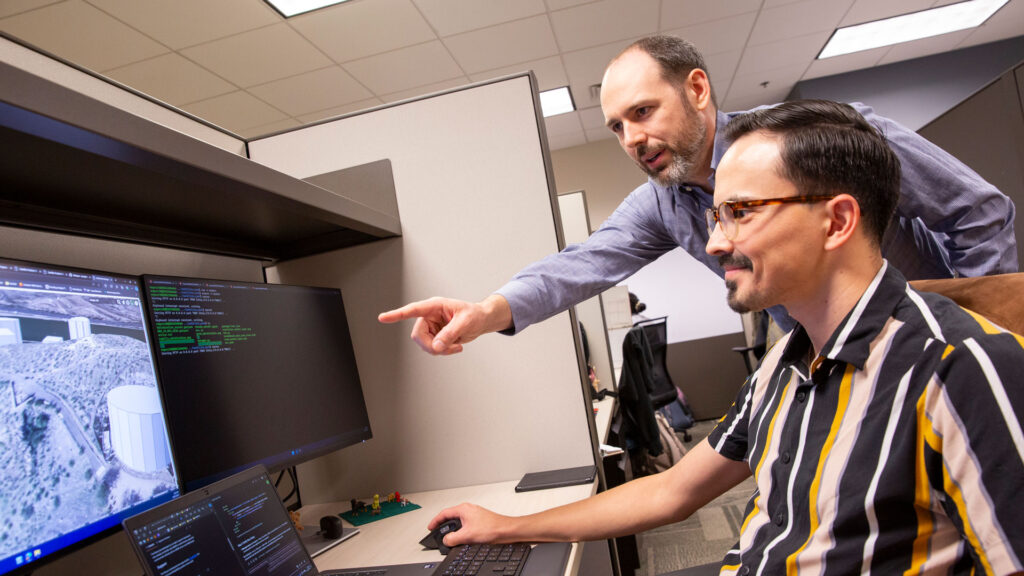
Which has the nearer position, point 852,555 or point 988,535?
point 988,535

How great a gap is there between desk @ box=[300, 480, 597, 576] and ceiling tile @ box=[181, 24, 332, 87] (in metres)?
2.79

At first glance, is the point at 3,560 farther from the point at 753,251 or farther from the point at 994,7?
the point at 994,7

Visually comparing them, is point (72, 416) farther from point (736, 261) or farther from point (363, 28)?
point (363, 28)

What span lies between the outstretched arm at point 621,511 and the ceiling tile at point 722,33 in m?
3.39

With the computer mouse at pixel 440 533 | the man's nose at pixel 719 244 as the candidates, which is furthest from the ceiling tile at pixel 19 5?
the man's nose at pixel 719 244

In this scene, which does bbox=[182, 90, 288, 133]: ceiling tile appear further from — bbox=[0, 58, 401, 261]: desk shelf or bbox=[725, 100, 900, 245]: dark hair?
bbox=[725, 100, 900, 245]: dark hair

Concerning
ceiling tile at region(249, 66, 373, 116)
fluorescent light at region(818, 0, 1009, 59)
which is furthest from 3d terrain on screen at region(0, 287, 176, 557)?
fluorescent light at region(818, 0, 1009, 59)

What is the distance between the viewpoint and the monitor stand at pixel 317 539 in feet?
3.60

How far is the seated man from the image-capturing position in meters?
0.59

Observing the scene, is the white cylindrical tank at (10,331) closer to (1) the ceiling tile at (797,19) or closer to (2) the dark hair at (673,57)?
(2) the dark hair at (673,57)

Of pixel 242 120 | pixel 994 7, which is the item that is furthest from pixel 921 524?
pixel 994 7

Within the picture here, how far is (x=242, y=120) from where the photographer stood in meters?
4.32

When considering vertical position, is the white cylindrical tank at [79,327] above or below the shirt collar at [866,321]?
above

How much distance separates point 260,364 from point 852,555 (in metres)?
0.93
